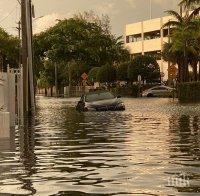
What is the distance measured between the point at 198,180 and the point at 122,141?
7379 millimetres

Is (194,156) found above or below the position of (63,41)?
below

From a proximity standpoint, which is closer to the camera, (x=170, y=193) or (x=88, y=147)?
(x=170, y=193)

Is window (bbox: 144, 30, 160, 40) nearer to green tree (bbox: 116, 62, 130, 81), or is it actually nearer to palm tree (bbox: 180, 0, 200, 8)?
green tree (bbox: 116, 62, 130, 81)

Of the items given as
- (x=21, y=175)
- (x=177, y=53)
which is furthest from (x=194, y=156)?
(x=177, y=53)

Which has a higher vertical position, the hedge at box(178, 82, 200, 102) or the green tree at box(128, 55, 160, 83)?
the green tree at box(128, 55, 160, 83)

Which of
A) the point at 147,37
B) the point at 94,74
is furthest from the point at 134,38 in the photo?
the point at 94,74

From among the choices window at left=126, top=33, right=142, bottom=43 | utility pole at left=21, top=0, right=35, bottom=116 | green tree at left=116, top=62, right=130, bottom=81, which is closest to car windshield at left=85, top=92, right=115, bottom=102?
utility pole at left=21, top=0, right=35, bottom=116

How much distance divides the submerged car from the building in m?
80.8

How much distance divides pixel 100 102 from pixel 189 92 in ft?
61.0

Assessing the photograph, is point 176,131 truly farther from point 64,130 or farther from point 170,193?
point 170,193

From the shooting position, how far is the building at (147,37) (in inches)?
4860

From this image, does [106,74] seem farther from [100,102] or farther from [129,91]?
[100,102]

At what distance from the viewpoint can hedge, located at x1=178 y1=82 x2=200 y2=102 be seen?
54.1m

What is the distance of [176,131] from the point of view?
20.7 metres
